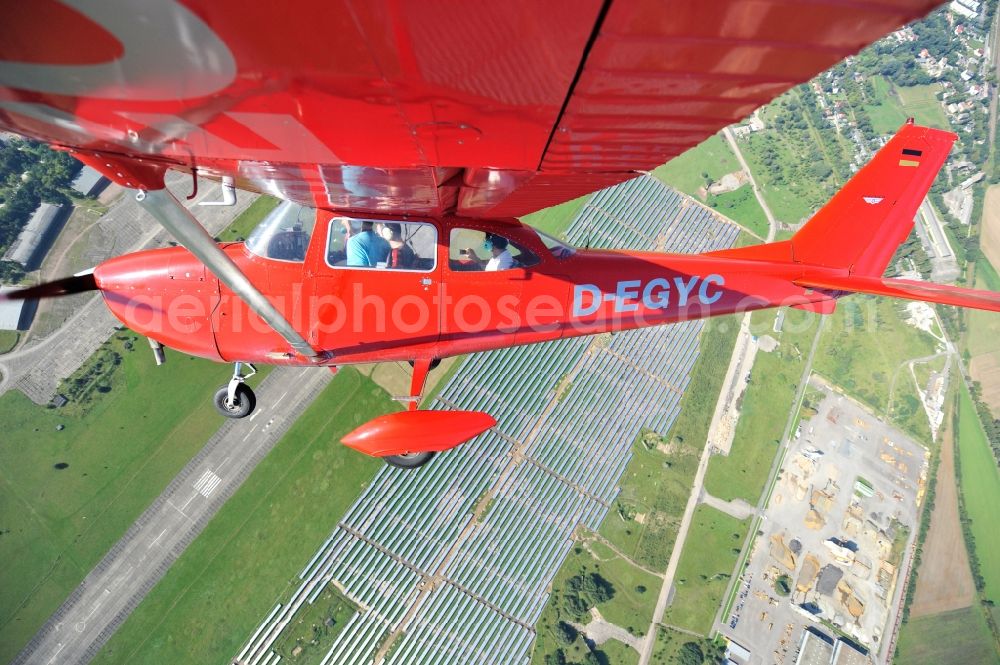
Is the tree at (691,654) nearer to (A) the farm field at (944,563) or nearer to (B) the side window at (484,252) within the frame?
(A) the farm field at (944,563)

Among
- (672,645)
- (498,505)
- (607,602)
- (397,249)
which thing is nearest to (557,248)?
(397,249)

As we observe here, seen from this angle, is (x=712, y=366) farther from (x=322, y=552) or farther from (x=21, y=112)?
(x=21, y=112)

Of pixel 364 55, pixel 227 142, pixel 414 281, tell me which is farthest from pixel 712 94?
pixel 414 281

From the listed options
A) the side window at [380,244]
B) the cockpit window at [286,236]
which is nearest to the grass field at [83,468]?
the cockpit window at [286,236]

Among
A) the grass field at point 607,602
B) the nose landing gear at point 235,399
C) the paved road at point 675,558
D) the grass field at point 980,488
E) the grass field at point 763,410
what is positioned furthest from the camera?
the grass field at point 980,488

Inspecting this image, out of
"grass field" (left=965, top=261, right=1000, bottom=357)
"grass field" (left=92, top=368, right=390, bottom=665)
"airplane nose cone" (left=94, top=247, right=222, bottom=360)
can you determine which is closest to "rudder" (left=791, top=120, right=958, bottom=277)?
"airplane nose cone" (left=94, top=247, right=222, bottom=360)

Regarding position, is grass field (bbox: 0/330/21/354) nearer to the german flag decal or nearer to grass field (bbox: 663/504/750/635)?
grass field (bbox: 663/504/750/635)

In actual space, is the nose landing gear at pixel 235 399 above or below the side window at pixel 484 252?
below

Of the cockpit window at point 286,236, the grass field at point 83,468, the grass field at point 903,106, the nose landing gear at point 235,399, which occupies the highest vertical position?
the grass field at point 903,106
